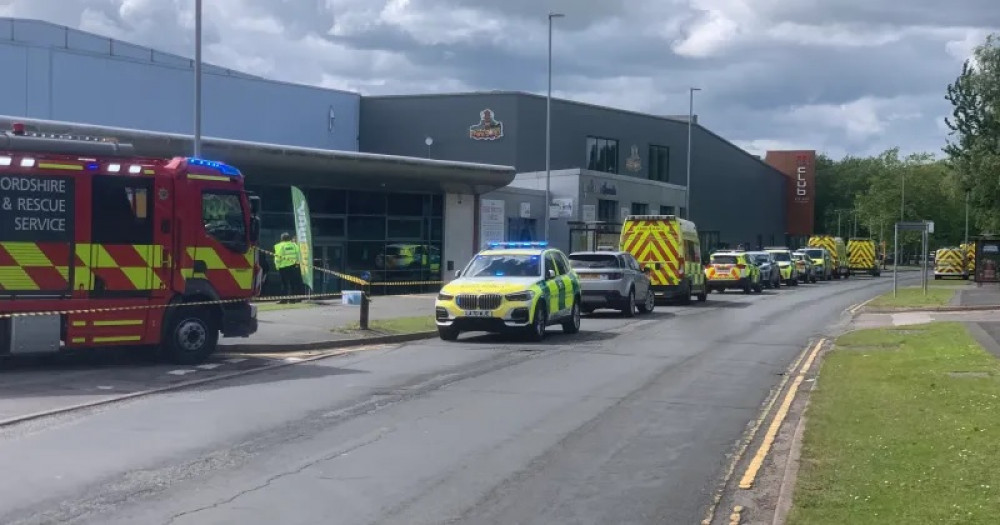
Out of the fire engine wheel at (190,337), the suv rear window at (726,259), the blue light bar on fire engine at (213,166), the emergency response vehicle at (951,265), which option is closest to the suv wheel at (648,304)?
the suv rear window at (726,259)

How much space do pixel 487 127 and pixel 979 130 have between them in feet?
78.3

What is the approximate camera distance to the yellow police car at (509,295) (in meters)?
19.4

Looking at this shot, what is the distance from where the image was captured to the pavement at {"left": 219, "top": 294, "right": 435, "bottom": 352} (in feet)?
59.0

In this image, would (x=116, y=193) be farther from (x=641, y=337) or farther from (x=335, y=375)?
(x=641, y=337)

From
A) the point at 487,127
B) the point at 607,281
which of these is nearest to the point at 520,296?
the point at 607,281

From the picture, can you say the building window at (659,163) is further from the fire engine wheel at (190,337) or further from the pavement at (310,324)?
the fire engine wheel at (190,337)

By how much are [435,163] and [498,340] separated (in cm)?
1609

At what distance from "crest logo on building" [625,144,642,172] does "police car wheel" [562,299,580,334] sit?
4487 cm

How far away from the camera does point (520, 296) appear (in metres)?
19.4

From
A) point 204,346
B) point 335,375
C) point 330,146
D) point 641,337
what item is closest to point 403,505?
point 335,375

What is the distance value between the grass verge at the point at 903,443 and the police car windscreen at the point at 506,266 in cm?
623

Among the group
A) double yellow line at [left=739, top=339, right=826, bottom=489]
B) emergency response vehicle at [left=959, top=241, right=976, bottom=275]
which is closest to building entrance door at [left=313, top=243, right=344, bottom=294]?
double yellow line at [left=739, top=339, right=826, bottom=489]

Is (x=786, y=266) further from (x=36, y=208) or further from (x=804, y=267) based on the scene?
(x=36, y=208)

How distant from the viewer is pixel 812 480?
791 cm
